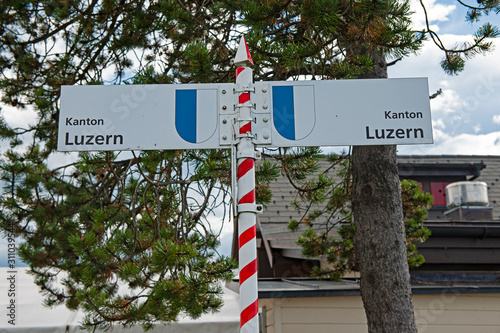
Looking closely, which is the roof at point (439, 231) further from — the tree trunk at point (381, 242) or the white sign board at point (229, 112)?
the white sign board at point (229, 112)

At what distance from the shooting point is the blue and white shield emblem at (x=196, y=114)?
2.45m

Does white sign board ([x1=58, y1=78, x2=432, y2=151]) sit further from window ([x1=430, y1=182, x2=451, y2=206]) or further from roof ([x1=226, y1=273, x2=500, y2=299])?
window ([x1=430, y1=182, x2=451, y2=206])

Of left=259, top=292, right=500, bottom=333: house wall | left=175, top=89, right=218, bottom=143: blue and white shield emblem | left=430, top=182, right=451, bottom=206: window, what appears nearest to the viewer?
left=175, top=89, right=218, bottom=143: blue and white shield emblem

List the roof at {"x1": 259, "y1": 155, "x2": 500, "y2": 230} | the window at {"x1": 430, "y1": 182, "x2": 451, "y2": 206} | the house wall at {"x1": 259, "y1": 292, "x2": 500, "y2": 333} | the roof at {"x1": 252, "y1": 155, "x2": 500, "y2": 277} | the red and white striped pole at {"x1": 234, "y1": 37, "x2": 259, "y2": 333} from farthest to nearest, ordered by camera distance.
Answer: the window at {"x1": 430, "y1": 182, "x2": 451, "y2": 206} < the roof at {"x1": 259, "y1": 155, "x2": 500, "y2": 230} < the roof at {"x1": 252, "y1": 155, "x2": 500, "y2": 277} < the house wall at {"x1": 259, "y1": 292, "x2": 500, "y2": 333} < the red and white striped pole at {"x1": 234, "y1": 37, "x2": 259, "y2": 333}

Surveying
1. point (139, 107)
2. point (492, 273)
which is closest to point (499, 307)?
point (492, 273)

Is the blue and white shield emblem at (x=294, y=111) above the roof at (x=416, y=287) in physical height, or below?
above

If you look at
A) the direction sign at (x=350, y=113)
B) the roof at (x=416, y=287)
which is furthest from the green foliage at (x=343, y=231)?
the direction sign at (x=350, y=113)

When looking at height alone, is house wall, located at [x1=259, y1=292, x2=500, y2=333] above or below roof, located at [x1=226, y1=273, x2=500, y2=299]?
below

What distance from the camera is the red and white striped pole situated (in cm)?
222

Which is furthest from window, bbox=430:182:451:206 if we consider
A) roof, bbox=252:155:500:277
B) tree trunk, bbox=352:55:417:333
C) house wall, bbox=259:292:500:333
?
tree trunk, bbox=352:55:417:333

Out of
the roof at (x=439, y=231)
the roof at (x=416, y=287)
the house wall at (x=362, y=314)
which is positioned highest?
the roof at (x=439, y=231)

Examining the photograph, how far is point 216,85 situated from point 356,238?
8.93ft

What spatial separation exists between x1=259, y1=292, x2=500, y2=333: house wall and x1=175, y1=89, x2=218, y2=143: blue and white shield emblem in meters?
4.23

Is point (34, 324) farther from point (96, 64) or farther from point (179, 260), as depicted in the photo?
point (179, 260)
